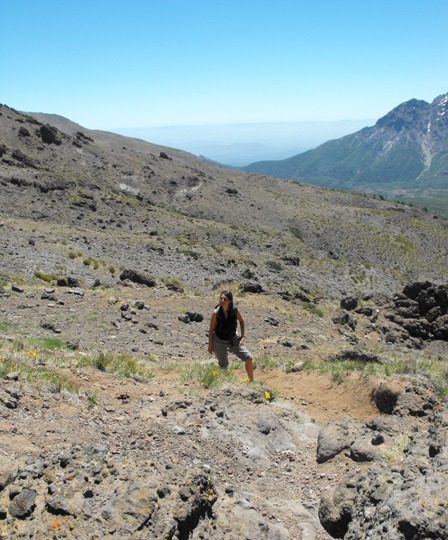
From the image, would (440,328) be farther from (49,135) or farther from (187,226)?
(49,135)

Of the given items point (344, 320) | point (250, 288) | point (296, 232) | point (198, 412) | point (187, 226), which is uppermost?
point (187, 226)

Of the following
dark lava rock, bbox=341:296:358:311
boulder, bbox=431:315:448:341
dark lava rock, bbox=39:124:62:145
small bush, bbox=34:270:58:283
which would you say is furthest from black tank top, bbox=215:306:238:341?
dark lava rock, bbox=39:124:62:145


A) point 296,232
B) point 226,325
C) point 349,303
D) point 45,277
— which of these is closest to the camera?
point 226,325

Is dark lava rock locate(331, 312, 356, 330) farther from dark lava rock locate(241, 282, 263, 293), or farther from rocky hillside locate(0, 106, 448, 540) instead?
dark lava rock locate(241, 282, 263, 293)

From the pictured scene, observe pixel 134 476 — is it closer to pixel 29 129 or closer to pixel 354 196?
pixel 29 129

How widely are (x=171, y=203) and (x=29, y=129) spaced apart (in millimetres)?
19366

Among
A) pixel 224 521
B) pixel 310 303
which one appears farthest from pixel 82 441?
pixel 310 303

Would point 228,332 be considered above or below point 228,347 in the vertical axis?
above

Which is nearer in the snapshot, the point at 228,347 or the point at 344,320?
the point at 228,347

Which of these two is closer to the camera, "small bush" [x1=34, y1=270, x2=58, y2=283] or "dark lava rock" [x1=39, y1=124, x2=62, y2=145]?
"small bush" [x1=34, y1=270, x2=58, y2=283]

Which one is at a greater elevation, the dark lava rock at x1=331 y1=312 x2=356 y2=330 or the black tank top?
the black tank top

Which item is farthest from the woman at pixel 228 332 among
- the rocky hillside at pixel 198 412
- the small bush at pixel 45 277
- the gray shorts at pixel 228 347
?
the small bush at pixel 45 277

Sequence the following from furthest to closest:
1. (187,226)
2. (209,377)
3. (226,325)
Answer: (187,226) < (226,325) < (209,377)

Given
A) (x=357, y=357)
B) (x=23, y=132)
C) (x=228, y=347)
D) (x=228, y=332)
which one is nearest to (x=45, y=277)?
(x=228, y=347)
